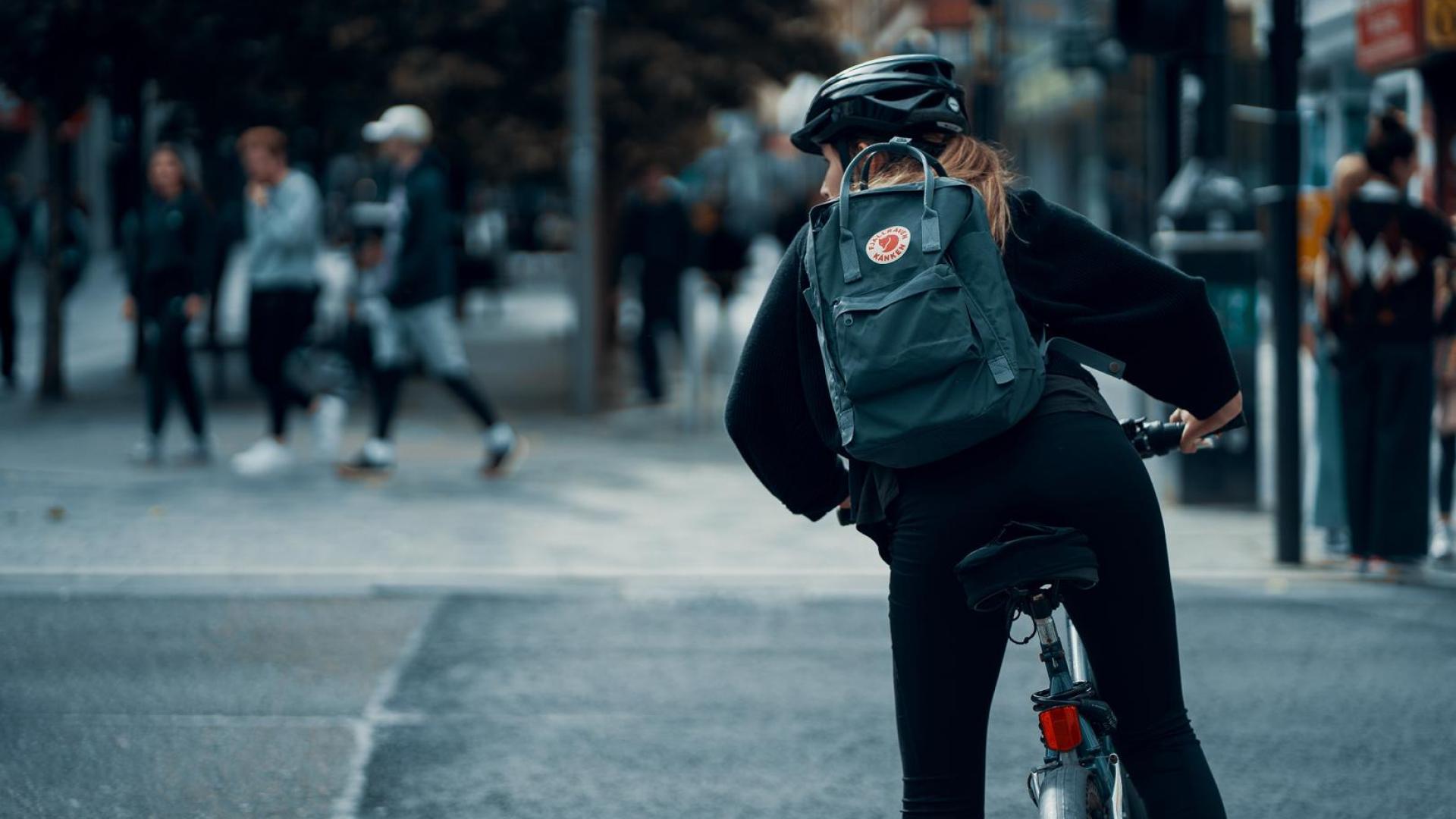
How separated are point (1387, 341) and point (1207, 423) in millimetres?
4846

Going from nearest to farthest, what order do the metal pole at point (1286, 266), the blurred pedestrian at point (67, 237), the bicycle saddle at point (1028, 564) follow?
the bicycle saddle at point (1028, 564), the metal pole at point (1286, 266), the blurred pedestrian at point (67, 237)

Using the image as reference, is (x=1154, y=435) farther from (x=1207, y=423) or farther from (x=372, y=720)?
(x=372, y=720)

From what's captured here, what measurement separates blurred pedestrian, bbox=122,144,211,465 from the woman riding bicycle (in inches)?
324

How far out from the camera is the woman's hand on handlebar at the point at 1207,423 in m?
3.26

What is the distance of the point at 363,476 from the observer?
10844 mm

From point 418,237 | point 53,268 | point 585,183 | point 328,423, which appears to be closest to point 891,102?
point 418,237

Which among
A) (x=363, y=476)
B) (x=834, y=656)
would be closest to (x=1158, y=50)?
(x=834, y=656)

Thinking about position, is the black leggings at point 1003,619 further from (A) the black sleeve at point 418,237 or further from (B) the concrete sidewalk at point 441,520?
(A) the black sleeve at point 418,237

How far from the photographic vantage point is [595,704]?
5.95 metres

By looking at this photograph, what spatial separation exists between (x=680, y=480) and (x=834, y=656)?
14.5ft

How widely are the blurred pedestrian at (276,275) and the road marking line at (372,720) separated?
13.1 ft

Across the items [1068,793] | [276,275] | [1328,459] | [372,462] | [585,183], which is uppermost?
[585,183]

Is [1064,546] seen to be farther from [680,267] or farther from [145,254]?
[680,267]

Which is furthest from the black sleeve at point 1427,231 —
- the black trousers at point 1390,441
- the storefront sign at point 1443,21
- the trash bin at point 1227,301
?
the storefront sign at point 1443,21
